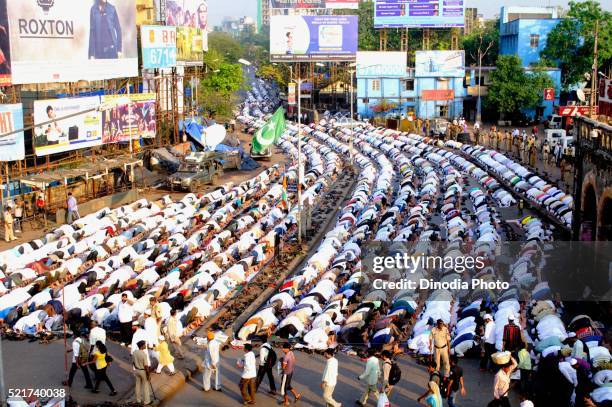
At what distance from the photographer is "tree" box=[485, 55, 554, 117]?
62156mm

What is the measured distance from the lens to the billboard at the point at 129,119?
36219 mm

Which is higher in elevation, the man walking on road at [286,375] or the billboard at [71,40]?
the billboard at [71,40]

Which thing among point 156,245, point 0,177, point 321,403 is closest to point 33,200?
point 0,177

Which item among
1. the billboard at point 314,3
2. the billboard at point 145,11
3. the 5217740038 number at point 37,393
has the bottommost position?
the 5217740038 number at point 37,393

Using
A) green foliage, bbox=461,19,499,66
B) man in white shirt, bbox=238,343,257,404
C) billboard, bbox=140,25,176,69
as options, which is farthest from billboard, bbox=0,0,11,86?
green foliage, bbox=461,19,499,66

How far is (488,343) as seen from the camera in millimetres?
15938

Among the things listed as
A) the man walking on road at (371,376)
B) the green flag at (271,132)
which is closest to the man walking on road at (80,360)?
the man walking on road at (371,376)

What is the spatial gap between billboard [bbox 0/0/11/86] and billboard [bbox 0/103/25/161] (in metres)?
1.66

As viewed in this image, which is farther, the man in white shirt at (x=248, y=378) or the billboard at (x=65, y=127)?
the billboard at (x=65, y=127)

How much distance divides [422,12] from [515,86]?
1297cm

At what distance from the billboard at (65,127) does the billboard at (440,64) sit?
37.0 meters

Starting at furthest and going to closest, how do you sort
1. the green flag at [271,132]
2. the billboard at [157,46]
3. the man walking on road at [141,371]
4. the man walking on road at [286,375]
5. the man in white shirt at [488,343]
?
the billboard at [157,46]
the green flag at [271,132]
the man in white shirt at [488,343]
the man walking on road at [286,375]
the man walking on road at [141,371]

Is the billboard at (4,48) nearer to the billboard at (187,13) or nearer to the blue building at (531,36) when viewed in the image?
the billboard at (187,13)

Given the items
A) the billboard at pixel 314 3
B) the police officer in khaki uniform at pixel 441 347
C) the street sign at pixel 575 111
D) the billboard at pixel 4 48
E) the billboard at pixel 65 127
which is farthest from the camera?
the billboard at pixel 314 3
